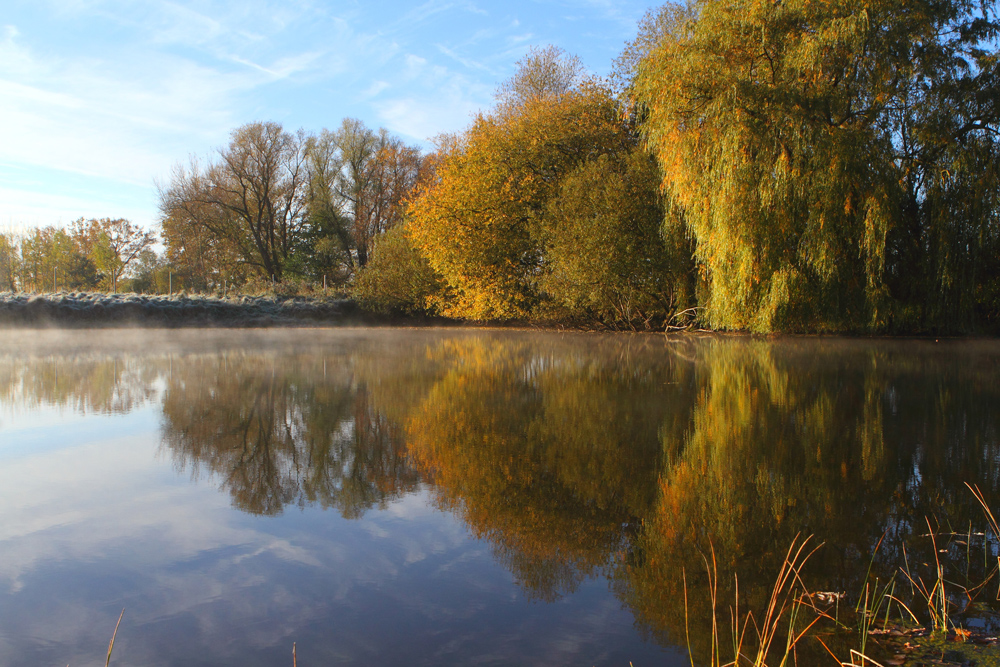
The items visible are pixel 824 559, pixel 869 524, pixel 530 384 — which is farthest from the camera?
pixel 530 384

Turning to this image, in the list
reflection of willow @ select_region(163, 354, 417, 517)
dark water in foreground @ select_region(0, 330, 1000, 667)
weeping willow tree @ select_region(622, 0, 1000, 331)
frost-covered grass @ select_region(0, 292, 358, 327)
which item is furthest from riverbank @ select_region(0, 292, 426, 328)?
reflection of willow @ select_region(163, 354, 417, 517)

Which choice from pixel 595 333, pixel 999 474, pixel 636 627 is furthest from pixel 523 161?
pixel 636 627

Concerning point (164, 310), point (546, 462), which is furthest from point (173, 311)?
point (546, 462)

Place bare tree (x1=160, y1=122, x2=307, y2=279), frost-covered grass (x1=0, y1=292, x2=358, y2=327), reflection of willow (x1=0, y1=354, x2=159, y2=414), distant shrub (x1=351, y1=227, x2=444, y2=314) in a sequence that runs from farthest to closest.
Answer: bare tree (x1=160, y1=122, x2=307, y2=279) → distant shrub (x1=351, y1=227, x2=444, y2=314) → frost-covered grass (x1=0, y1=292, x2=358, y2=327) → reflection of willow (x1=0, y1=354, x2=159, y2=414)

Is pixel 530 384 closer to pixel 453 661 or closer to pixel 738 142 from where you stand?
pixel 453 661

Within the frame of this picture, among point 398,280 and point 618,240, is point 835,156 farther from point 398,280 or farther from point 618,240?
point 398,280

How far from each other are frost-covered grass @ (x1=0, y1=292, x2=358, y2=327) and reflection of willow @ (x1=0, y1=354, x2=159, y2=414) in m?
12.8

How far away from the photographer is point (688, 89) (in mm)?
16516

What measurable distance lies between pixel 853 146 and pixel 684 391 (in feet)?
34.0

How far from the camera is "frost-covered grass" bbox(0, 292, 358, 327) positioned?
77.6 feet

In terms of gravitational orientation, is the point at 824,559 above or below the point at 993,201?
below

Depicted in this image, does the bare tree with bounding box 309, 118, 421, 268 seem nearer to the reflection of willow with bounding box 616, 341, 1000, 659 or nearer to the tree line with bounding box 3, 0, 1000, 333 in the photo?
the tree line with bounding box 3, 0, 1000, 333

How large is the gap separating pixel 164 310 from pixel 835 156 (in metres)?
23.1

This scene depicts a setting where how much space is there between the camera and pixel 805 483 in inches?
173
